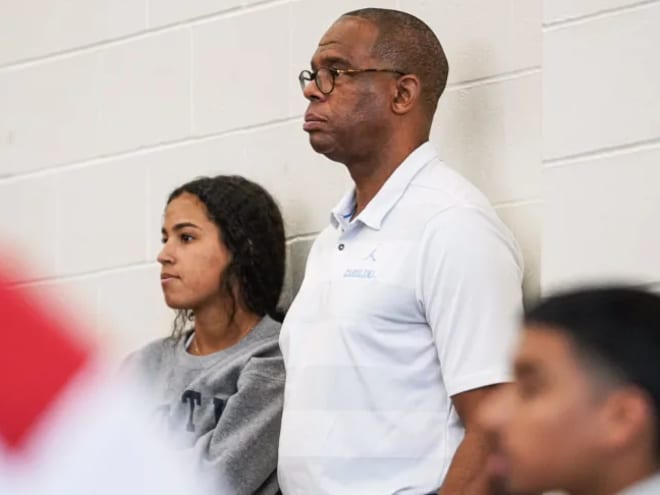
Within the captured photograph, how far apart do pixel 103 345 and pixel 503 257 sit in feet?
5.32

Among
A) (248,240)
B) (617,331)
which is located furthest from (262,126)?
(617,331)

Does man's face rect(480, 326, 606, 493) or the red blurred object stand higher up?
the red blurred object

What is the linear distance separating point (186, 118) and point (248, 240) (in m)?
0.48

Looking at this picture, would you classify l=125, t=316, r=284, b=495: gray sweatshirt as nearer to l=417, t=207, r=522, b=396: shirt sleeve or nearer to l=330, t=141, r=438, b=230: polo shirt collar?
l=330, t=141, r=438, b=230: polo shirt collar

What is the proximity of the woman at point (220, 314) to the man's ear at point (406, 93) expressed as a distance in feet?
1.62

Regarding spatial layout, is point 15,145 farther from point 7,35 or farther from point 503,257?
point 503,257

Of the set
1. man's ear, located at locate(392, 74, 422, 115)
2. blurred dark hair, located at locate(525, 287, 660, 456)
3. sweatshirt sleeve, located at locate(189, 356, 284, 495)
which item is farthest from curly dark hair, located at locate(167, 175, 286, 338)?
blurred dark hair, located at locate(525, 287, 660, 456)

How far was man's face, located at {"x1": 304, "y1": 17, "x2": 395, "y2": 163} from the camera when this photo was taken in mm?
2693

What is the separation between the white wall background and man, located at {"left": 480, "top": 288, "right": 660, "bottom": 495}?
1145 mm

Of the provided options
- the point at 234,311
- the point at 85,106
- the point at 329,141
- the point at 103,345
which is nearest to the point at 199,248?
the point at 234,311

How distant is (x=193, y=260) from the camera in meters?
3.04

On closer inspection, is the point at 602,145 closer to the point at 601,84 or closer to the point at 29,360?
the point at 601,84

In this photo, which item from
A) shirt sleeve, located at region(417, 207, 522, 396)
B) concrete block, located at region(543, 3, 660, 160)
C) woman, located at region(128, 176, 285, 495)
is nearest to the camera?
shirt sleeve, located at region(417, 207, 522, 396)

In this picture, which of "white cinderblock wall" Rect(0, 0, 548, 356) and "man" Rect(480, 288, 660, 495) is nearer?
"man" Rect(480, 288, 660, 495)
